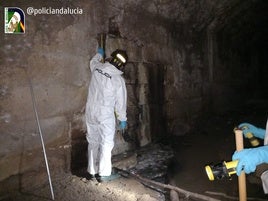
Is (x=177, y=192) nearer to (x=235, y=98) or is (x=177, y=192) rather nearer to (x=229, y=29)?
(x=229, y=29)

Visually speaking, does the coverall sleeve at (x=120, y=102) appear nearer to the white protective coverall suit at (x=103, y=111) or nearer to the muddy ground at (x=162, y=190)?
the white protective coverall suit at (x=103, y=111)

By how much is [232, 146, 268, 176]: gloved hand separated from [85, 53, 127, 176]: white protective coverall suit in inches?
89.0

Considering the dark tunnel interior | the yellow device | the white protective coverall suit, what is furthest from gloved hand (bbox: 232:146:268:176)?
the white protective coverall suit

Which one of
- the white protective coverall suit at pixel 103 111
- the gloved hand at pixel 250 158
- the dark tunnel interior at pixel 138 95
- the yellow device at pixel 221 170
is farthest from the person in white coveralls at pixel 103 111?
the gloved hand at pixel 250 158

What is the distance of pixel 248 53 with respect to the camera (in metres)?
10.8

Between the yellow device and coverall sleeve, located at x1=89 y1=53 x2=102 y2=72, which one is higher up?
coverall sleeve, located at x1=89 y1=53 x2=102 y2=72

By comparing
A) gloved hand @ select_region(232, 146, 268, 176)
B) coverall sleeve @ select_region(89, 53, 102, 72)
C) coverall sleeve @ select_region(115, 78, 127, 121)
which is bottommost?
gloved hand @ select_region(232, 146, 268, 176)

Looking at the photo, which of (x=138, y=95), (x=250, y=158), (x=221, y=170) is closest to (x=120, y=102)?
(x=138, y=95)

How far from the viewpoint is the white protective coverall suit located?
4031 millimetres

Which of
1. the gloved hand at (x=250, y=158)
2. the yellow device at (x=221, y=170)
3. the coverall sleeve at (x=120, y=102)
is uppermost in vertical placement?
the coverall sleeve at (x=120, y=102)

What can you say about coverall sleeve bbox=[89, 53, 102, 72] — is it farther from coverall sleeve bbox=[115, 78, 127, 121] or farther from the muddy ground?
the muddy ground

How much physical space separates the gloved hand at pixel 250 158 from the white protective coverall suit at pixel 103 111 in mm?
2261

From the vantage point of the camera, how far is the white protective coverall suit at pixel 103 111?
13.2 feet

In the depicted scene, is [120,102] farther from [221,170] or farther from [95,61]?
[221,170]
